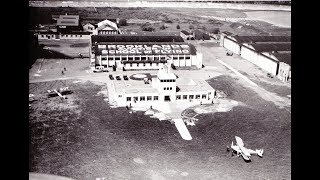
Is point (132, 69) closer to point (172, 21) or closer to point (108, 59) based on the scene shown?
Answer: point (108, 59)

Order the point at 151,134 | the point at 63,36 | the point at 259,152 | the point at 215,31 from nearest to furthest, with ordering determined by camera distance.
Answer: the point at 259,152
the point at 151,134
the point at 63,36
the point at 215,31

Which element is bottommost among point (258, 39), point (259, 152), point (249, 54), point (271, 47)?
point (259, 152)

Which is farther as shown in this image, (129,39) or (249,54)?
(129,39)

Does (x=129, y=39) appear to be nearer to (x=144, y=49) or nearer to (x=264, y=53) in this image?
(x=144, y=49)

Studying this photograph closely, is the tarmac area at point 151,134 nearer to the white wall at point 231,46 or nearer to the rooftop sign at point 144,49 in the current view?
the rooftop sign at point 144,49

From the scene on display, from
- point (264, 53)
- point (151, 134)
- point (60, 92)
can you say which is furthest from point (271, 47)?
point (60, 92)
